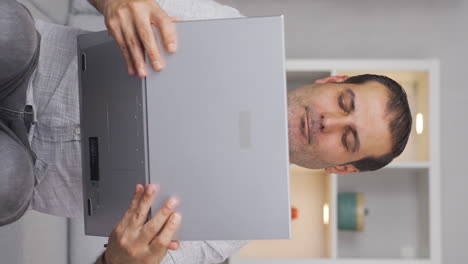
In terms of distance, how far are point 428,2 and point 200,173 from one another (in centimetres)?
165

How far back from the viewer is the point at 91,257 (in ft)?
5.62

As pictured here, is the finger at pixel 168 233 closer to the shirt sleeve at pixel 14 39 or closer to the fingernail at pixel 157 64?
the fingernail at pixel 157 64

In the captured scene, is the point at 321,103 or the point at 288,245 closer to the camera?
the point at 321,103

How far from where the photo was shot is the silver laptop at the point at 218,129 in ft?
2.66

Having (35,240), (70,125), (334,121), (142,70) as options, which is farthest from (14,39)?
(35,240)

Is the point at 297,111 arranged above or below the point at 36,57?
below

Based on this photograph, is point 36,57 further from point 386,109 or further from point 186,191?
point 386,109

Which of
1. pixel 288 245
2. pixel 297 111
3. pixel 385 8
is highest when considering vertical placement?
pixel 385 8

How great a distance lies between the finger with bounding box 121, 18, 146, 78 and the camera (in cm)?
83

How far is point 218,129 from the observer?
828 millimetres

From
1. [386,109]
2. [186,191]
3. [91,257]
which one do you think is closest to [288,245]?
[91,257]

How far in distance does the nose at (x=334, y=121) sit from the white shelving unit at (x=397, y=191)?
24.7 inches

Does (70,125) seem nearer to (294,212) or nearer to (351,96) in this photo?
(351,96)

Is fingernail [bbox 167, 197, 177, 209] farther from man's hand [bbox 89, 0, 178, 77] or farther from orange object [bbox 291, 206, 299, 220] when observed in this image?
orange object [bbox 291, 206, 299, 220]
